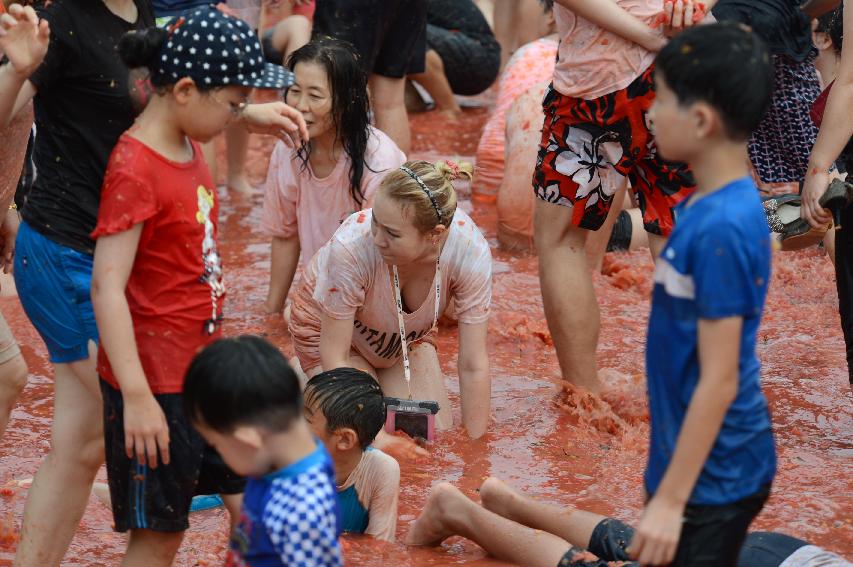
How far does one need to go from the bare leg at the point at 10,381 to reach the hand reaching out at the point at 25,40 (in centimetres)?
93

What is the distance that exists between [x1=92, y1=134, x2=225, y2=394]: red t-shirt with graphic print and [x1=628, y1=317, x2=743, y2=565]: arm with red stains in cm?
115

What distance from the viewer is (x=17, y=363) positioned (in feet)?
11.8

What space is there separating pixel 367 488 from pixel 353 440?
0.22 meters

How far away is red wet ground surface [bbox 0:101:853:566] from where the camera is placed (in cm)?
365

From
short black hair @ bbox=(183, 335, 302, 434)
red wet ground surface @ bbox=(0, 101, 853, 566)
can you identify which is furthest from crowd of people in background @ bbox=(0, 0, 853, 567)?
red wet ground surface @ bbox=(0, 101, 853, 566)

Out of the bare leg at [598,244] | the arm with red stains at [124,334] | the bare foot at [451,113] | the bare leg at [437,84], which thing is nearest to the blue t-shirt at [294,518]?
the arm with red stains at [124,334]

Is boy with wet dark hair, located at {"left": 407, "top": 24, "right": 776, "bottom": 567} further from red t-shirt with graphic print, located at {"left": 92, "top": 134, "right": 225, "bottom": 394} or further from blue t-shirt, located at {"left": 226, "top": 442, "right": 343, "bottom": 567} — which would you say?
red t-shirt with graphic print, located at {"left": 92, "top": 134, "right": 225, "bottom": 394}

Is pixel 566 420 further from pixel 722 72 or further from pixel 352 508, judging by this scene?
pixel 722 72

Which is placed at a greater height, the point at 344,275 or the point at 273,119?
the point at 273,119

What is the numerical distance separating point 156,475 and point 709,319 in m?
1.31

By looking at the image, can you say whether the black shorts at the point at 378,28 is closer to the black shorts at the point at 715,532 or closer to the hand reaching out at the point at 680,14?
the hand reaching out at the point at 680,14

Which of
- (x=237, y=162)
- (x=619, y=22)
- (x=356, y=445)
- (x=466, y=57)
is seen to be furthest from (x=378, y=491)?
(x=466, y=57)

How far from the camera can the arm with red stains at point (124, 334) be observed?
Answer: 2.77 metres

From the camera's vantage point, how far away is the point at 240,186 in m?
7.29
